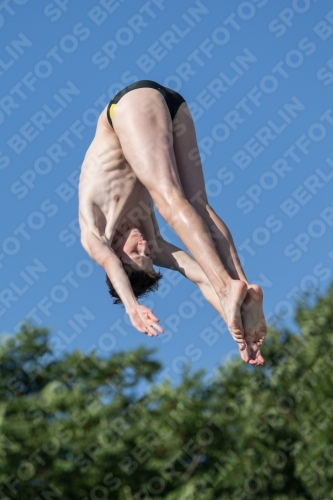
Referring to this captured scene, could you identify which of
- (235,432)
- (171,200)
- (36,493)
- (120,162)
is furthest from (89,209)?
(235,432)

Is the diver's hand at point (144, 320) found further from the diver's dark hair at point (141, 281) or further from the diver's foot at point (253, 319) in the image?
the diver's dark hair at point (141, 281)

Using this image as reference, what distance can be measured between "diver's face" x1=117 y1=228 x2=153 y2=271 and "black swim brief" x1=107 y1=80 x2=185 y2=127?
0.89 metres

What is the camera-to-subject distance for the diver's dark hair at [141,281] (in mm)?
6836

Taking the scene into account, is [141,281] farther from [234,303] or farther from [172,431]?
[172,431]

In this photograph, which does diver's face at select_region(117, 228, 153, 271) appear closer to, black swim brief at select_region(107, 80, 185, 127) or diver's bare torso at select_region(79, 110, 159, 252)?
diver's bare torso at select_region(79, 110, 159, 252)

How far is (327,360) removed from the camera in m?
22.7

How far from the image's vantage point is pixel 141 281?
6.95 metres

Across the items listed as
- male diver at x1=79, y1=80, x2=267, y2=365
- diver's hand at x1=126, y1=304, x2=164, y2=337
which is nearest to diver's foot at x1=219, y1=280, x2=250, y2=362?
male diver at x1=79, y1=80, x2=267, y2=365

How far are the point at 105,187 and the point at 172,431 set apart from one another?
15162 millimetres

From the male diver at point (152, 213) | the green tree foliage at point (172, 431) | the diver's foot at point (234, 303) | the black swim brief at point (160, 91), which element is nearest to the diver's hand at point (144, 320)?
the male diver at point (152, 213)

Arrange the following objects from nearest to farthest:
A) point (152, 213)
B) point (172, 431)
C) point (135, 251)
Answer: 1. point (135, 251)
2. point (152, 213)
3. point (172, 431)

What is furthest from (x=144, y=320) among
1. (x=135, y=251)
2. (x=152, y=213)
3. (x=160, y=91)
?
(x=160, y=91)

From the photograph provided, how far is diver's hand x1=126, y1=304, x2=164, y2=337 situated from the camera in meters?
5.68

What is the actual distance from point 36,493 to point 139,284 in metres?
13.9
